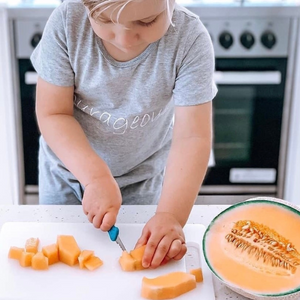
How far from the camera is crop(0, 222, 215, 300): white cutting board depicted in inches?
27.2

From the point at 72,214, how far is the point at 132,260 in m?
0.21

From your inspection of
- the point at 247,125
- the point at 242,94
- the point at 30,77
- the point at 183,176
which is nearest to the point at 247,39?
the point at 242,94

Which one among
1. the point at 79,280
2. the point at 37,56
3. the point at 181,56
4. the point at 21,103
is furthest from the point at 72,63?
the point at 21,103

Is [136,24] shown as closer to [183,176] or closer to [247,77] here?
[183,176]

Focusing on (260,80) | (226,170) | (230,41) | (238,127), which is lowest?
(226,170)

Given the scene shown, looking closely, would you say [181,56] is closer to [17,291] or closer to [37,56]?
[37,56]

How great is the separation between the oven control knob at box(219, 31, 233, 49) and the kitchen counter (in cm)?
88

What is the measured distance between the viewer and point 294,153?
1.81m

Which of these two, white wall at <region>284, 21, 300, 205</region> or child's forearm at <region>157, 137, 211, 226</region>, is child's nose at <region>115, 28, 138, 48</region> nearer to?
child's forearm at <region>157, 137, 211, 226</region>

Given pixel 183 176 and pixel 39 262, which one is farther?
pixel 183 176

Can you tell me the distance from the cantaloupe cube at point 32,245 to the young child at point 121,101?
3.7 inches

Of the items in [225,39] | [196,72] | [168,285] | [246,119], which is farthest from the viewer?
[246,119]

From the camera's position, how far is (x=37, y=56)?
3.29ft

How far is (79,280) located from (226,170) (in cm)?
122
